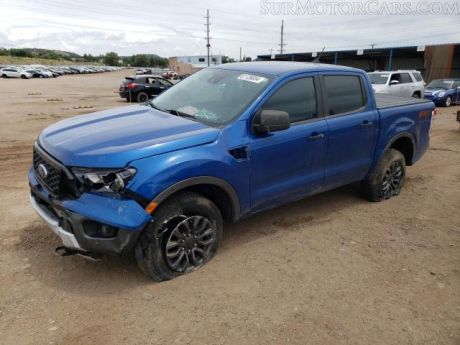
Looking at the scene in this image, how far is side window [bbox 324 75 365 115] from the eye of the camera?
175 inches

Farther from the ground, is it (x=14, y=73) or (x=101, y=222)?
(x=14, y=73)

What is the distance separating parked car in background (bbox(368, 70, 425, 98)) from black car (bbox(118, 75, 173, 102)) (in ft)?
34.4

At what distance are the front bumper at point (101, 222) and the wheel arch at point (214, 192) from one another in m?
0.22

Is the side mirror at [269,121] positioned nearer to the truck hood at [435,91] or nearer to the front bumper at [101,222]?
the front bumper at [101,222]

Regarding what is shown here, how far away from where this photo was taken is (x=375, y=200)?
539cm

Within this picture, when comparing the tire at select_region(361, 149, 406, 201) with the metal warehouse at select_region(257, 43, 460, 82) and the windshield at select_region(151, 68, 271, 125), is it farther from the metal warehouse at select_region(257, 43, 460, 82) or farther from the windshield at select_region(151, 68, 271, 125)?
the metal warehouse at select_region(257, 43, 460, 82)

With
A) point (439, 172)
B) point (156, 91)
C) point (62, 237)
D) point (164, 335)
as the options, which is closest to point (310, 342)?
point (164, 335)

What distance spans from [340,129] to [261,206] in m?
1.33

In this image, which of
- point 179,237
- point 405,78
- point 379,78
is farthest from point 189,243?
point 405,78

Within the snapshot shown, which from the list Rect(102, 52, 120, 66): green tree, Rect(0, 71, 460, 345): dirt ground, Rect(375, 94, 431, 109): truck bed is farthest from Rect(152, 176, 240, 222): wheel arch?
Rect(102, 52, 120, 66): green tree

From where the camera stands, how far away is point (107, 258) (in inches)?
149

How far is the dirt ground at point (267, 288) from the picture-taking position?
2824 mm

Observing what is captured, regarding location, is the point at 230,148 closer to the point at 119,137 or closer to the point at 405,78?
the point at 119,137

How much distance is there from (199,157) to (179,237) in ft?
2.31
